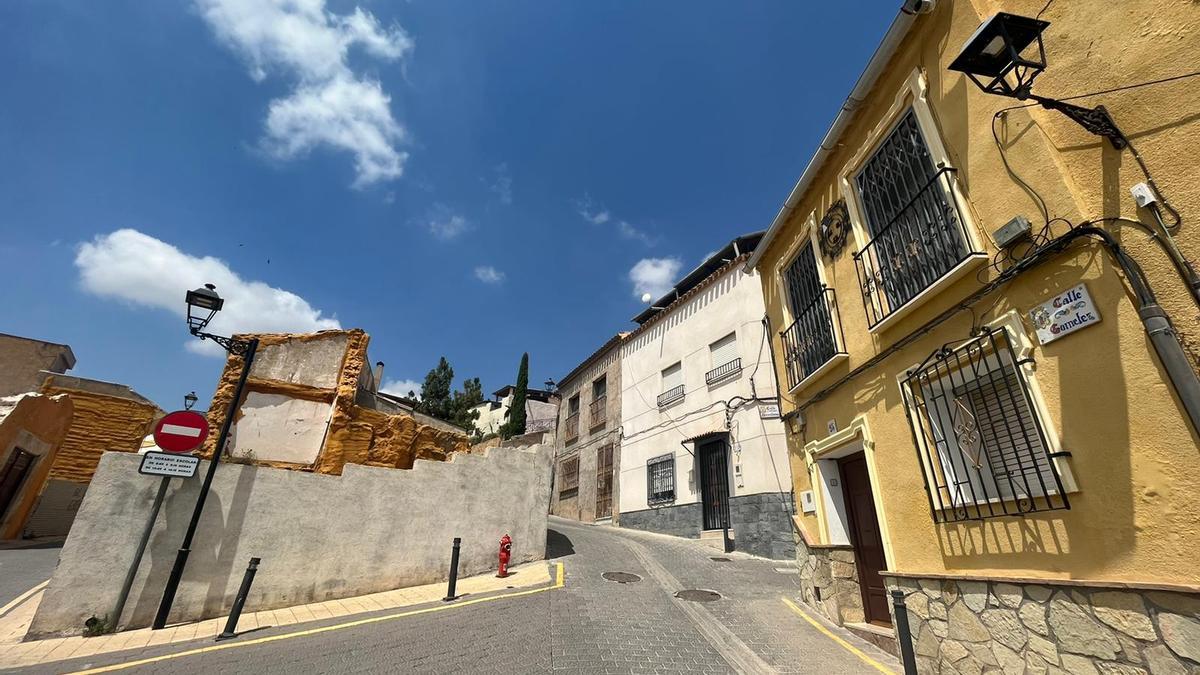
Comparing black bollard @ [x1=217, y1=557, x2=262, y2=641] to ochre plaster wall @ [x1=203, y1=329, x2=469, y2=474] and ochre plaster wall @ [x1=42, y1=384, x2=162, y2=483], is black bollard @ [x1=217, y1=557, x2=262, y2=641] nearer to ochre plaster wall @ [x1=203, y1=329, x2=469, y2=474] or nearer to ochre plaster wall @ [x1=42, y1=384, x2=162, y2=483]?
ochre plaster wall @ [x1=203, y1=329, x2=469, y2=474]

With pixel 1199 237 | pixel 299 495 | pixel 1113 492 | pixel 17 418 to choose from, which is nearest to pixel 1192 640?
pixel 1113 492

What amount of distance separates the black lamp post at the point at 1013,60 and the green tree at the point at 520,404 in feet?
90.2

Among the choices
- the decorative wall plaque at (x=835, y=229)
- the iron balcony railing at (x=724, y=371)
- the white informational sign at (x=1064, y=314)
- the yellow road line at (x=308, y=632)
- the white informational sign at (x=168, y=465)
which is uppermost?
the iron balcony railing at (x=724, y=371)

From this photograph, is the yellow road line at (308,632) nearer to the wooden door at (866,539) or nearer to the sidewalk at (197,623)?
the sidewalk at (197,623)

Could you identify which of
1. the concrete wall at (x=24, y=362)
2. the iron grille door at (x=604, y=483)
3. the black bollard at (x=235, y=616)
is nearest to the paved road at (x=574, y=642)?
the black bollard at (x=235, y=616)

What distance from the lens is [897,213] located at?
17.0 ft

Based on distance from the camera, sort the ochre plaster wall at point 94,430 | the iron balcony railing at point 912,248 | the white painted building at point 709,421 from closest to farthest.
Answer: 1. the iron balcony railing at point 912,248
2. the white painted building at point 709,421
3. the ochre plaster wall at point 94,430

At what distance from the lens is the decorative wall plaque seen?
6219 millimetres

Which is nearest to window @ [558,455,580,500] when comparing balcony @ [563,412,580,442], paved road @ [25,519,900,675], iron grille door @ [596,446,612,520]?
balcony @ [563,412,580,442]

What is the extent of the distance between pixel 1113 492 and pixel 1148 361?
0.88 meters

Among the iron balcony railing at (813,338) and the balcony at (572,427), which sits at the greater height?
the balcony at (572,427)

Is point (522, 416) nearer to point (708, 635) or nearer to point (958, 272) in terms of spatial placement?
point (708, 635)

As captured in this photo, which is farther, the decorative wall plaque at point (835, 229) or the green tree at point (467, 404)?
the green tree at point (467, 404)

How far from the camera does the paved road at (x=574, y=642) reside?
15.6 feet
